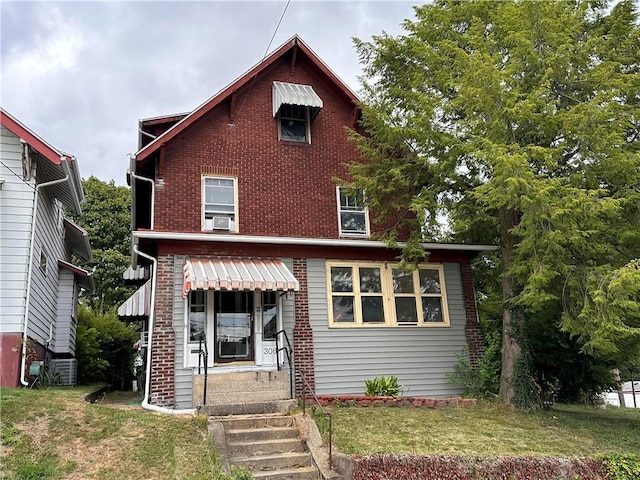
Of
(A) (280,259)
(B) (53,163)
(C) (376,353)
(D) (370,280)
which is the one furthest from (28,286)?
(C) (376,353)

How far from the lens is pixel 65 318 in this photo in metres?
15.9

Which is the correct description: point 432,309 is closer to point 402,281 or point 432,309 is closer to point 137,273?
point 402,281

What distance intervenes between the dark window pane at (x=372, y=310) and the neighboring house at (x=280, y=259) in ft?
0.09

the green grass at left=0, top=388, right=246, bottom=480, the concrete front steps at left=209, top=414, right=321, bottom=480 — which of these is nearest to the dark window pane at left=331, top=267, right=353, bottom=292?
the concrete front steps at left=209, top=414, right=321, bottom=480

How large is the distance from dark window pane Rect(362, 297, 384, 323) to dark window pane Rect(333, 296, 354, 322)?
13.3 inches

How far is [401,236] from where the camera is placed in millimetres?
13883

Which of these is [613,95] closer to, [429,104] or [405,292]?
[429,104]

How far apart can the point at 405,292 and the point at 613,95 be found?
6307 mm

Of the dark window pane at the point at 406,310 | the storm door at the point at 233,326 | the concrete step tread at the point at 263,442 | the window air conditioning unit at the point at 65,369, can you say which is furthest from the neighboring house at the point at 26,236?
the dark window pane at the point at 406,310

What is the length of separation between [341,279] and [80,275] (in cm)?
967

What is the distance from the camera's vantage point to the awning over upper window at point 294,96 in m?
13.5

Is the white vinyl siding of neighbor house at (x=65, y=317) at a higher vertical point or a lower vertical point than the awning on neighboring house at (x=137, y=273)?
lower

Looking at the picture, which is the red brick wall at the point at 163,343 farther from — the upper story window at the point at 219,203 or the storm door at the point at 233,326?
the upper story window at the point at 219,203

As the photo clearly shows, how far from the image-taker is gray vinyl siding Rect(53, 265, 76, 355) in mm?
15547
